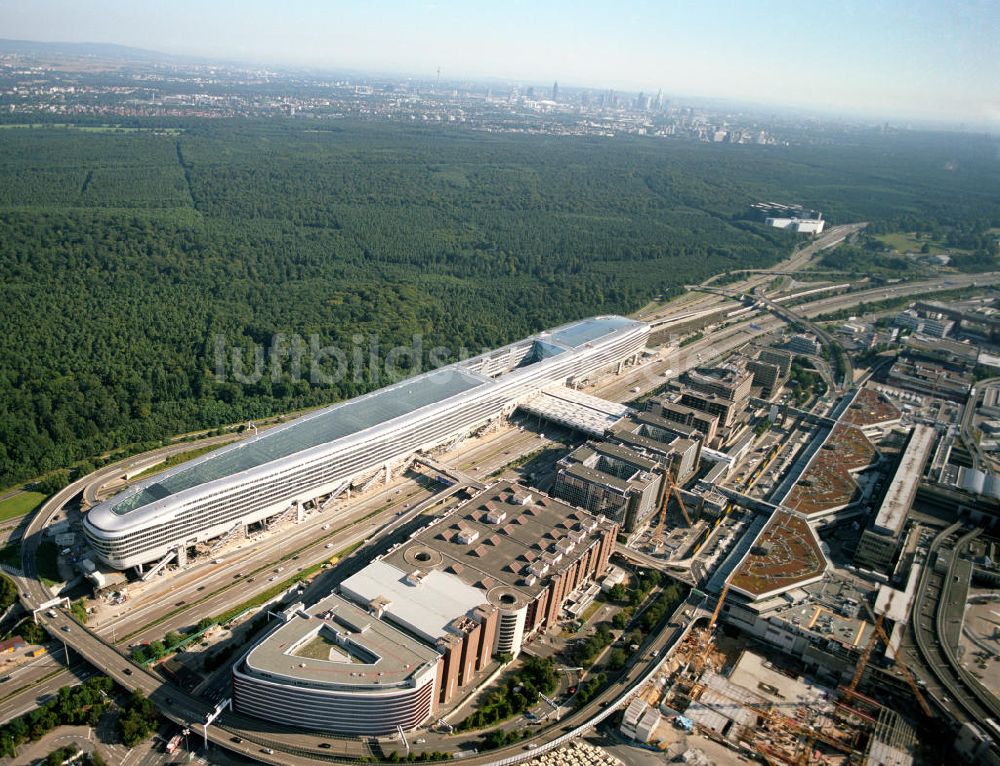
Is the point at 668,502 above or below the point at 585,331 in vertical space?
below

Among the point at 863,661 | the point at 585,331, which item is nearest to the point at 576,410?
the point at 585,331

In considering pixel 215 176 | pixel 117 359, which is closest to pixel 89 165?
pixel 215 176

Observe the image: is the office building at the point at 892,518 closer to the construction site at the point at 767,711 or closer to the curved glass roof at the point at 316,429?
the construction site at the point at 767,711

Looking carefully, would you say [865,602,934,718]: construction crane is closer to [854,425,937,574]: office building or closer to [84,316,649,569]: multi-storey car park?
[854,425,937,574]: office building

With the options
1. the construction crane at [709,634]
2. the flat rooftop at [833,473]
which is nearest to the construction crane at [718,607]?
the construction crane at [709,634]

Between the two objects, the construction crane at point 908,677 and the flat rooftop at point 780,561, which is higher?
the flat rooftop at point 780,561

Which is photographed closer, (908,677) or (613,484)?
(908,677)

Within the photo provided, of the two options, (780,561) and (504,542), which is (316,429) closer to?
(504,542)
